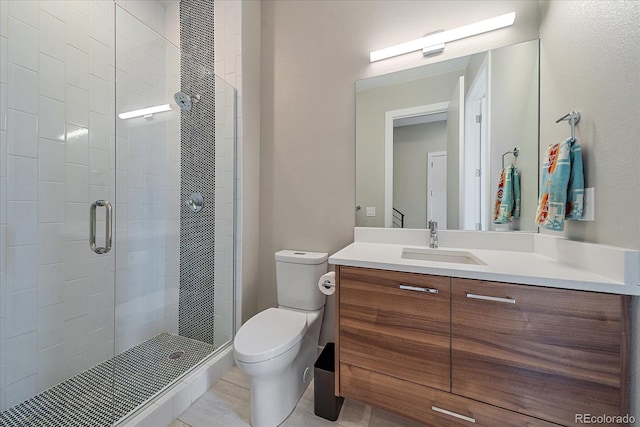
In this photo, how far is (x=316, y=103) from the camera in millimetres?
1753

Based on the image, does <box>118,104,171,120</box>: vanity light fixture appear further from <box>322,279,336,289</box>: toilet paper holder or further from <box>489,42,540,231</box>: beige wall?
<box>489,42,540,231</box>: beige wall

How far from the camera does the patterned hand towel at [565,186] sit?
96 cm

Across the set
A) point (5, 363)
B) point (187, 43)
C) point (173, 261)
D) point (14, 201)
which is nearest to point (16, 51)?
point (14, 201)

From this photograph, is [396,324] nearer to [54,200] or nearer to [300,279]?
[300,279]

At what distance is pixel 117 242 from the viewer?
152 cm

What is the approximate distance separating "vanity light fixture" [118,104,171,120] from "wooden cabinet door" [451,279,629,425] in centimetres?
201

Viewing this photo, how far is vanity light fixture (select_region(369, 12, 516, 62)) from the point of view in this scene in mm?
1306

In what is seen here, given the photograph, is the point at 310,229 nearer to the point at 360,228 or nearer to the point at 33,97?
the point at 360,228

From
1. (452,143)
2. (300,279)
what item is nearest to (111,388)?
(300,279)

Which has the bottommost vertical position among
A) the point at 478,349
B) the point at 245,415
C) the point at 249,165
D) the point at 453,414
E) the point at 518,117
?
the point at 245,415

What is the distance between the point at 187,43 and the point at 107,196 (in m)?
1.34

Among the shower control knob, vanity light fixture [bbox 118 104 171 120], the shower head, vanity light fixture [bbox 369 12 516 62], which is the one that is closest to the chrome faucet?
vanity light fixture [bbox 369 12 516 62]

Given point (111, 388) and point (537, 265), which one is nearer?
point (537, 265)

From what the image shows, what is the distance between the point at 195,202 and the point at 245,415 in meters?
1.34
